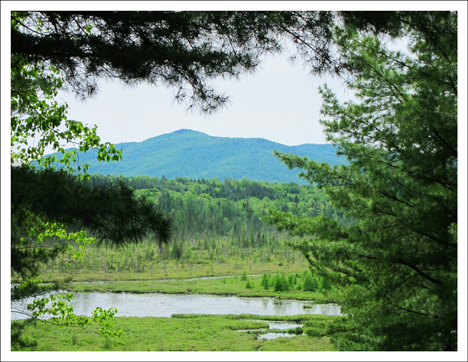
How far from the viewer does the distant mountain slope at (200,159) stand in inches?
1468

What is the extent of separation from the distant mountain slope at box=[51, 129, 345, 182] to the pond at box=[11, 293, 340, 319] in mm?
13288

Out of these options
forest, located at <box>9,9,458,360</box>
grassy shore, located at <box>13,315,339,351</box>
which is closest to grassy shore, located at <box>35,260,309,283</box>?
grassy shore, located at <box>13,315,339,351</box>

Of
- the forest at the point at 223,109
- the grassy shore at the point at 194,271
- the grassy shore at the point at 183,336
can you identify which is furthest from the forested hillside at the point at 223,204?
the forest at the point at 223,109

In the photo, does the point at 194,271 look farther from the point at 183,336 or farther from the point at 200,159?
the point at 200,159

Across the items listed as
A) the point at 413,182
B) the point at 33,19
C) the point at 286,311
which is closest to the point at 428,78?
the point at 413,182

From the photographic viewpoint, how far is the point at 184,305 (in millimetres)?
22703

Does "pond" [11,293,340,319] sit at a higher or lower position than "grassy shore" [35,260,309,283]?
lower

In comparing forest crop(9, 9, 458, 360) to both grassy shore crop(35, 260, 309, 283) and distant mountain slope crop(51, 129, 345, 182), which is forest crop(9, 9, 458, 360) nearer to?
grassy shore crop(35, 260, 309, 283)

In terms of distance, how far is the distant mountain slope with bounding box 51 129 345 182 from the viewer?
37.3 metres

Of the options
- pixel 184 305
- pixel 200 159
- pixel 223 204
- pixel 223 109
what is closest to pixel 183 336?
pixel 184 305

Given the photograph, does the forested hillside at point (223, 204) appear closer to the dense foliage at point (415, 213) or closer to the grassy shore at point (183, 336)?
the grassy shore at point (183, 336)

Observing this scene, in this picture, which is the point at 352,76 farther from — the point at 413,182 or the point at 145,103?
the point at 145,103

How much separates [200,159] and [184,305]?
23676 millimetres

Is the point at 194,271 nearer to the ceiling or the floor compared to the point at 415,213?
nearer to the floor
